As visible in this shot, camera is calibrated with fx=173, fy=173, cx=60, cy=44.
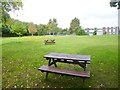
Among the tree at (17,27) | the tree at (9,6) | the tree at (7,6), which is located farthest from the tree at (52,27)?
the tree at (9,6)

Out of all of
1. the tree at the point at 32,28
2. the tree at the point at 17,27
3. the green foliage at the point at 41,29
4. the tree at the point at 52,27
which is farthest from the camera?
the tree at the point at 52,27

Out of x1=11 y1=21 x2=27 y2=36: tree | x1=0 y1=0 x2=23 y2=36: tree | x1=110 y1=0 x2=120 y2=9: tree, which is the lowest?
x1=11 y1=21 x2=27 y2=36: tree

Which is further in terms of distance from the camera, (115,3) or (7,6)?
(7,6)

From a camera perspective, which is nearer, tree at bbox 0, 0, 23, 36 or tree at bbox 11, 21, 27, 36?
tree at bbox 0, 0, 23, 36

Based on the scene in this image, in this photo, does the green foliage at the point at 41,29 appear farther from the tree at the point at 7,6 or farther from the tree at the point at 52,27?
the tree at the point at 7,6

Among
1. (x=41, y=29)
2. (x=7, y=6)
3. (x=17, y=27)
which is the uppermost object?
(x=7, y=6)

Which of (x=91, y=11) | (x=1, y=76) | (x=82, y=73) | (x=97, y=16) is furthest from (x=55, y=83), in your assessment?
(x=97, y=16)

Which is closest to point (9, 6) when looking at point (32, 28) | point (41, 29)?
point (32, 28)

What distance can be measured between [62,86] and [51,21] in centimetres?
2215

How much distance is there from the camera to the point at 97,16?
444 inches

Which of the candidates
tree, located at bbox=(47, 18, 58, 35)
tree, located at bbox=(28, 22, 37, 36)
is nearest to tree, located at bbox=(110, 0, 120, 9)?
tree, located at bbox=(28, 22, 37, 36)

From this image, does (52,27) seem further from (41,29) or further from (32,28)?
(32,28)

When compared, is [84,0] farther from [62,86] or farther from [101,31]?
[101,31]

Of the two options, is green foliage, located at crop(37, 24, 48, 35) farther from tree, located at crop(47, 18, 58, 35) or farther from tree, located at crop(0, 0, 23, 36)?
tree, located at crop(0, 0, 23, 36)
